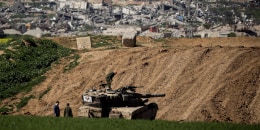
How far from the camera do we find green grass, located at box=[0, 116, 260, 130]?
1936 centimetres

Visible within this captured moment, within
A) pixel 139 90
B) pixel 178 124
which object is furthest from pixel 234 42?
pixel 178 124

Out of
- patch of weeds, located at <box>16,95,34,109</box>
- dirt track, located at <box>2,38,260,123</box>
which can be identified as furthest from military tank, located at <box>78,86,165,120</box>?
patch of weeds, located at <box>16,95,34,109</box>

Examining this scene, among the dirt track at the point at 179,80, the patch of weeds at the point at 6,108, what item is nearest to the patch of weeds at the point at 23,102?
the dirt track at the point at 179,80

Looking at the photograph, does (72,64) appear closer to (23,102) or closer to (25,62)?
(25,62)

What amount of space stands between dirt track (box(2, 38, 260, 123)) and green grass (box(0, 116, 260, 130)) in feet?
23.6

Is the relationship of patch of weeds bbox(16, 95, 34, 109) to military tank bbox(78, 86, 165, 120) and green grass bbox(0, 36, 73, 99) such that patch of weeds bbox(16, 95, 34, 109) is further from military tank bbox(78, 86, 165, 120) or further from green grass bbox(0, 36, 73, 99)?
military tank bbox(78, 86, 165, 120)

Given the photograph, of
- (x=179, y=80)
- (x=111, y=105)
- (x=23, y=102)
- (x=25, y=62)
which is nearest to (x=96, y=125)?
(x=111, y=105)

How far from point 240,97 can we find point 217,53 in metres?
6.05

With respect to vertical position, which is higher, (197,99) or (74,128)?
(74,128)

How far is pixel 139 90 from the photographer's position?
3338 cm

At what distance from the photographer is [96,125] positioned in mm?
19781

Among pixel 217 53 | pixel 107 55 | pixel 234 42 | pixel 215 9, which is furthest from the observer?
pixel 215 9

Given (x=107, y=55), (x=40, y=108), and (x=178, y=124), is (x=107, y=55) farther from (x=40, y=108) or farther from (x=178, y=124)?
(x=178, y=124)

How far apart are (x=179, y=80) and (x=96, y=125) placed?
14.4 metres
